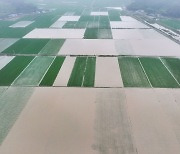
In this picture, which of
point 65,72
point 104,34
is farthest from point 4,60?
point 104,34

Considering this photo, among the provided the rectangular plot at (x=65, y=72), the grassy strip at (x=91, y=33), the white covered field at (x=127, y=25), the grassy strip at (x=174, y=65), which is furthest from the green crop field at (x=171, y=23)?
the rectangular plot at (x=65, y=72)

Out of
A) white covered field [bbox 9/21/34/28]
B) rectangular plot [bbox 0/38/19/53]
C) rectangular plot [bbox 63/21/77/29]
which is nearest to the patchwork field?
rectangular plot [bbox 0/38/19/53]

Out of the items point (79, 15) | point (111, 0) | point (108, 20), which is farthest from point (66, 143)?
point (111, 0)

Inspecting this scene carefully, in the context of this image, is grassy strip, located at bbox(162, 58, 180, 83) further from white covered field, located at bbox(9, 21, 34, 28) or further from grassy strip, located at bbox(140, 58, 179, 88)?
white covered field, located at bbox(9, 21, 34, 28)

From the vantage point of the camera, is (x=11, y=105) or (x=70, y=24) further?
(x=70, y=24)

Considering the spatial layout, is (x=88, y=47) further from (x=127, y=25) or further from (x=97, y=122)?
(x=97, y=122)

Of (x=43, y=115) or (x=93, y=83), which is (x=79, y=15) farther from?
(x=43, y=115)

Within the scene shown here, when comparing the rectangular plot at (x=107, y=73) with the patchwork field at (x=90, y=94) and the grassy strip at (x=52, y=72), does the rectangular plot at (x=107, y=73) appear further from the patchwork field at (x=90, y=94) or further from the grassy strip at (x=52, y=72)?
the grassy strip at (x=52, y=72)
